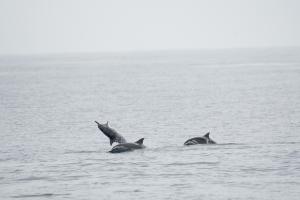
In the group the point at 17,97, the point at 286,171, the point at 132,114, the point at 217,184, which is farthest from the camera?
the point at 17,97

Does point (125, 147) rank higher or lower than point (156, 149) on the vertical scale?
higher

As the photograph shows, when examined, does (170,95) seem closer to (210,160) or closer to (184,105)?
(184,105)

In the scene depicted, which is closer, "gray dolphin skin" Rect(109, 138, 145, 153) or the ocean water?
the ocean water

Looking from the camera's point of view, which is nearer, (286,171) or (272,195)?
(272,195)

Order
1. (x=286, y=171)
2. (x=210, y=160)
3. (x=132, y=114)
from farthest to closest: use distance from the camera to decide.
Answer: (x=132, y=114) < (x=210, y=160) < (x=286, y=171)

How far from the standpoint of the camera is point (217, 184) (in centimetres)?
2981

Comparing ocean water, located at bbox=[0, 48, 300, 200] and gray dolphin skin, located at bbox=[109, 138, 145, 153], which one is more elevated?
gray dolphin skin, located at bbox=[109, 138, 145, 153]

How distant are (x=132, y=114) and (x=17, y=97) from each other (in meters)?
28.5

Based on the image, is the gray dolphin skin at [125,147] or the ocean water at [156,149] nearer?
the ocean water at [156,149]

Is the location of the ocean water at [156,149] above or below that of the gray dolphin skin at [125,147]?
below

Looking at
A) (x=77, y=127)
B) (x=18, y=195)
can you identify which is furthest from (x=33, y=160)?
(x=77, y=127)

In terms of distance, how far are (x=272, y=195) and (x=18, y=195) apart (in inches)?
388

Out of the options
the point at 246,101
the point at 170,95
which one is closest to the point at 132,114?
the point at 246,101

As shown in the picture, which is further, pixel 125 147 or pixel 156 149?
pixel 156 149
